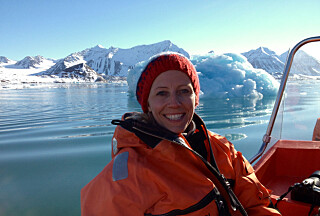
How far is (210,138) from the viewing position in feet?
4.34

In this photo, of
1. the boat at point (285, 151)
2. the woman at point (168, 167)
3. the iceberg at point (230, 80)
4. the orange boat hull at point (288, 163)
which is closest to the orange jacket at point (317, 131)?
the boat at point (285, 151)

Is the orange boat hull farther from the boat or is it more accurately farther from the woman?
the woman

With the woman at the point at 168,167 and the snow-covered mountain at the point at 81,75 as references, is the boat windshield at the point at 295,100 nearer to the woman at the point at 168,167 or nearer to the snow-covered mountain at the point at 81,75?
the woman at the point at 168,167

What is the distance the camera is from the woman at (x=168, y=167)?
842mm

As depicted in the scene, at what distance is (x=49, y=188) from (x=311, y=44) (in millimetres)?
3191

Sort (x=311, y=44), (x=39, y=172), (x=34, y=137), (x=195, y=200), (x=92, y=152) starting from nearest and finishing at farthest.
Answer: (x=195, y=200) → (x=311, y=44) → (x=39, y=172) → (x=92, y=152) → (x=34, y=137)

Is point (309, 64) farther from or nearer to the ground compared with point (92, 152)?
farther from the ground

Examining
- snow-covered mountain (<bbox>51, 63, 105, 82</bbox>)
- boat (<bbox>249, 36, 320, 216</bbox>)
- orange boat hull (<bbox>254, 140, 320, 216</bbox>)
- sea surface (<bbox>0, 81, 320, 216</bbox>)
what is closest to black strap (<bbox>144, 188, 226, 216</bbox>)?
boat (<bbox>249, 36, 320, 216</bbox>)

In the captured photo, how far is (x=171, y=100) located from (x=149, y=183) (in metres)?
0.41

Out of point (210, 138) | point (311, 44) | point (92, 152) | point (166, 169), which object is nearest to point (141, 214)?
point (166, 169)

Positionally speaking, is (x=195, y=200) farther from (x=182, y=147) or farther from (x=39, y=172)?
(x=39, y=172)

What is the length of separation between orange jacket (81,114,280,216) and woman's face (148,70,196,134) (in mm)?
142

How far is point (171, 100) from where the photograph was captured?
107 centimetres

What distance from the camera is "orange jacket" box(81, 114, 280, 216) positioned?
82cm
